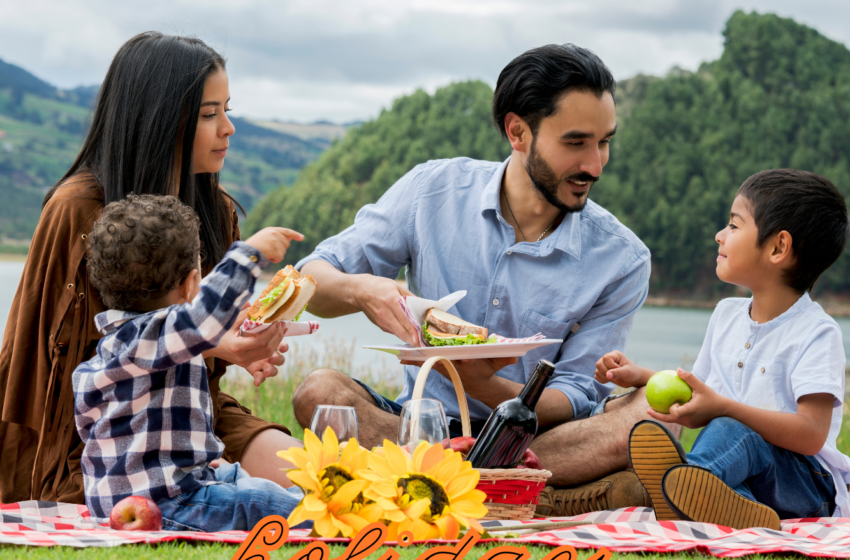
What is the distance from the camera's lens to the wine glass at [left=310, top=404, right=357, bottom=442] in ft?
7.61

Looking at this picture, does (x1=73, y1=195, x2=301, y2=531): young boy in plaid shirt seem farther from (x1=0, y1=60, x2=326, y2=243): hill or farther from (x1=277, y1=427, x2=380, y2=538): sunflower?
(x1=0, y1=60, x2=326, y2=243): hill

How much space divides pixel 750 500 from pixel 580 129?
5.97ft

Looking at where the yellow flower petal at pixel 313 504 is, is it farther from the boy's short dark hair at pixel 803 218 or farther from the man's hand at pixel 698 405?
the boy's short dark hair at pixel 803 218

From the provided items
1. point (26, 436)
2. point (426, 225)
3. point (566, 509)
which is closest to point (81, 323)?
point (26, 436)

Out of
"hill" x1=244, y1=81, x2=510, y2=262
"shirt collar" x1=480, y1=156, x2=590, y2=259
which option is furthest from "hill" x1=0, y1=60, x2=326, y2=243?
"shirt collar" x1=480, y1=156, x2=590, y2=259

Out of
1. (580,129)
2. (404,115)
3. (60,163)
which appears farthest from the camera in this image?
(404,115)

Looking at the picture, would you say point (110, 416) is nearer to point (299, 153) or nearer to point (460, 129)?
point (460, 129)

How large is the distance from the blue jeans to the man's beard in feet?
6.37

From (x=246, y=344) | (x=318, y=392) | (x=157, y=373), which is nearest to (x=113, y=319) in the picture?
(x=157, y=373)

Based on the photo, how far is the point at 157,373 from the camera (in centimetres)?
254

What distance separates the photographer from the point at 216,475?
2766mm

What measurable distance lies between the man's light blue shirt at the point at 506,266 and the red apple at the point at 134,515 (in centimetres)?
164

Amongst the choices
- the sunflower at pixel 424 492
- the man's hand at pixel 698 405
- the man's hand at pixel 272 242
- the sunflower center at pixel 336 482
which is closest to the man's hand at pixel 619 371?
the man's hand at pixel 698 405

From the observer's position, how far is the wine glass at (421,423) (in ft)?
7.85
